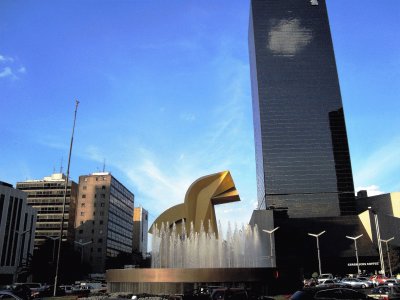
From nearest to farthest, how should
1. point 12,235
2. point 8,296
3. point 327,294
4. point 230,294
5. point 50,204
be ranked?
point 327,294 < point 230,294 < point 8,296 < point 12,235 < point 50,204

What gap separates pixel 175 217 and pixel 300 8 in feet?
446

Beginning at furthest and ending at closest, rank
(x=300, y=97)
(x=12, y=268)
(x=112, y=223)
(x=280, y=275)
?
(x=300, y=97), (x=112, y=223), (x=12, y=268), (x=280, y=275)

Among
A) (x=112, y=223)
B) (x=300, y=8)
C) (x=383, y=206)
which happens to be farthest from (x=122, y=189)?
(x=300, y=8)

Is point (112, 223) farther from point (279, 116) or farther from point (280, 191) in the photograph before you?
point (279, 116)

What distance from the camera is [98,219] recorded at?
4466 inches

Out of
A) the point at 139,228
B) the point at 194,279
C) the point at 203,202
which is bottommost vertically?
the point at 194,279

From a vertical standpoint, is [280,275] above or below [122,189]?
below

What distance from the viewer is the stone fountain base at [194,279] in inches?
1118

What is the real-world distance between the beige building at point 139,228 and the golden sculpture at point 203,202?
5170 inches

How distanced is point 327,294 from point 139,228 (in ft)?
530

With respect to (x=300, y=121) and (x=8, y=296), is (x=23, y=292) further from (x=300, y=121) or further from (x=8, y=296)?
(x=300, y=121)

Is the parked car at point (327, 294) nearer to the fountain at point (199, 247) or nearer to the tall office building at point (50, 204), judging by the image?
the fountain at point (199, 247)

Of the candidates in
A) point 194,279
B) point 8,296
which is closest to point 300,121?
point 194,279

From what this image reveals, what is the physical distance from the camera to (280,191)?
444 feet
